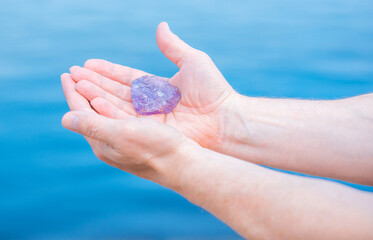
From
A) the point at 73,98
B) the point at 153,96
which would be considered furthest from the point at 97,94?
the point at 153,96

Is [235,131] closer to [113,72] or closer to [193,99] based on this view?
[193,99]

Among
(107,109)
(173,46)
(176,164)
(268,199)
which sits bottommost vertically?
(268,199)

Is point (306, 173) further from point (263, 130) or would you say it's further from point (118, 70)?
point (118, 70)

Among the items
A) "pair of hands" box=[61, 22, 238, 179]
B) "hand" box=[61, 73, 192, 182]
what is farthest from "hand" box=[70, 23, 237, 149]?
"hand" box=[61, 73, 192, 182]

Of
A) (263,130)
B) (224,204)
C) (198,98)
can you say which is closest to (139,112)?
(198,98)

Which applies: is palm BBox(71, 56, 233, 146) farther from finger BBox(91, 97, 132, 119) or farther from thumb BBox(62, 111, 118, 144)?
thumb BBox(62, 111, 118, 144)

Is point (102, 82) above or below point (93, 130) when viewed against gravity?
above

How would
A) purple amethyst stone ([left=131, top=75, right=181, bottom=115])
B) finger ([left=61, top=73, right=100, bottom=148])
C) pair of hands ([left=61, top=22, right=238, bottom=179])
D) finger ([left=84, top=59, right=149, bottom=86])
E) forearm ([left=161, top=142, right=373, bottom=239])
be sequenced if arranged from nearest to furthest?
forearm ([left=161, top=142, right=373, bottom=239]) < pair of hands ([left=61, top=22, right=238, bottom=179]) < finger ([left=61, top=73, right=100, bottom=148]) < purple amethyst stone ([left=131, top=75, right=181, bottom=115]) < finger ([left=84, top=59, right=149, bottom=86])

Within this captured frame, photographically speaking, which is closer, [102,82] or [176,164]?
[176,164]
